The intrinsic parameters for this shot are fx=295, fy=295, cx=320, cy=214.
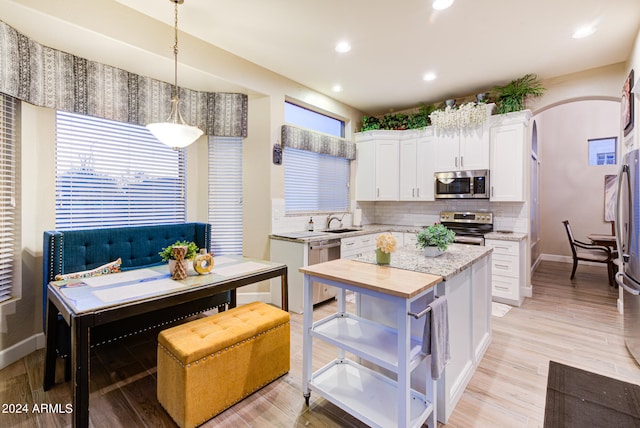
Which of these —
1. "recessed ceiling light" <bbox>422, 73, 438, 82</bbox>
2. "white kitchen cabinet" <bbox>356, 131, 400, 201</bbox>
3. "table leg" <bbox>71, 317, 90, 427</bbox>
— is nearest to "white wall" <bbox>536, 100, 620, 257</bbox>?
"white kitchen cabinet" <bbox>356, 131, 400, 201</bbox>

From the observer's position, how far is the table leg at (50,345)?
204cm

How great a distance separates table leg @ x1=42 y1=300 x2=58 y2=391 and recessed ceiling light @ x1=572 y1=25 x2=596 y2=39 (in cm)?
503

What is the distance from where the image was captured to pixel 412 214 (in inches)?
210

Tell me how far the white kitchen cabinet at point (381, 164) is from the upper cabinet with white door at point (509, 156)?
1.45m

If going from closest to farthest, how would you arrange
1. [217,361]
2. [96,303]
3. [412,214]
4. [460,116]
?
[96,303] → [217,361] → [460,116] → [412,214]

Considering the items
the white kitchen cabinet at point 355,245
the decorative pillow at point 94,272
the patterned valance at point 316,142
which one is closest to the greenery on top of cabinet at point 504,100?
the patterned valance at point 316,142

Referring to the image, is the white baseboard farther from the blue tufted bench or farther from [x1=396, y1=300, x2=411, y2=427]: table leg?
[x1=396, y1=300, x2=411, y2=427]: table leg

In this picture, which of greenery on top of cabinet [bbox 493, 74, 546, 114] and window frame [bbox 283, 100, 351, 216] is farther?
window frame [bbox 283, 100, 351, 216]

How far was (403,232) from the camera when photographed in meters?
4.73

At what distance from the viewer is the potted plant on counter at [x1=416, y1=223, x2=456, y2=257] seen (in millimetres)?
2297

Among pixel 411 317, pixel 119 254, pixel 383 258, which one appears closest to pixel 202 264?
pixel 119 254

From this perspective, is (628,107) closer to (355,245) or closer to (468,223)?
(468,223)

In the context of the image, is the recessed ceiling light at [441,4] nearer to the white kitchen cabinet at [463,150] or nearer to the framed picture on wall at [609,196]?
the white kitchen cabinet at [463,150]

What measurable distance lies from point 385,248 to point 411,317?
0.50 metres
